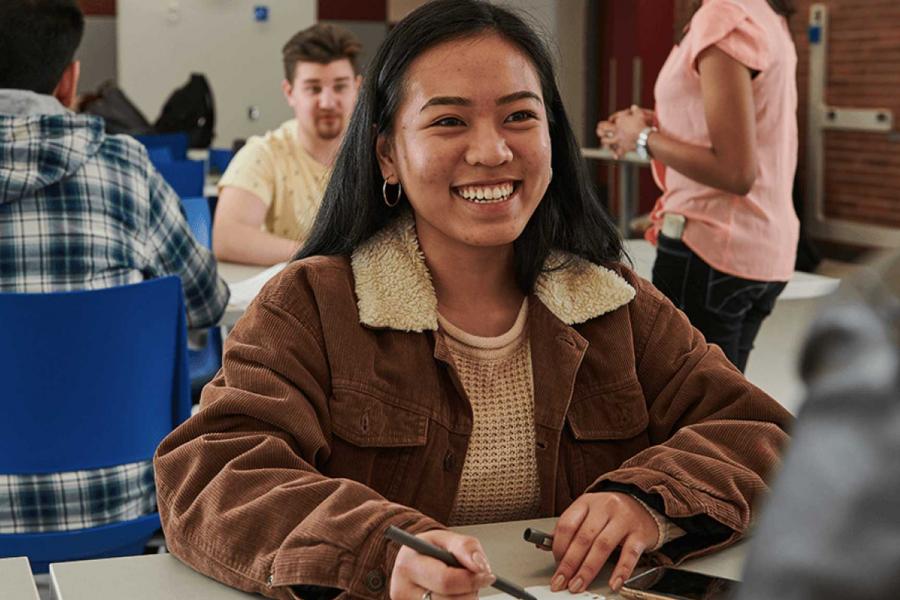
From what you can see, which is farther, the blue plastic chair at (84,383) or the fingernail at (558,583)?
the blue plastic chair at (84,383)

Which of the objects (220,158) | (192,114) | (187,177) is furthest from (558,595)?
(192,114)

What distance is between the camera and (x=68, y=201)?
2412mm

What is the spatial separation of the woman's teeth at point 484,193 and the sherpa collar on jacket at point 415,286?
4.0 inches

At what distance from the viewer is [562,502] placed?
1591 millimetres

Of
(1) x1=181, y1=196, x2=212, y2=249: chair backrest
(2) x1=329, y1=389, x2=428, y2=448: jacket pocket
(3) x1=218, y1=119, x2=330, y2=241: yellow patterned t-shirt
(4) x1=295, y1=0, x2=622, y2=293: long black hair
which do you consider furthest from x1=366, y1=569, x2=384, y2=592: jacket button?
(3) x1=218, y1=119, x2=330, y2=241: yellow patterned t-shirt

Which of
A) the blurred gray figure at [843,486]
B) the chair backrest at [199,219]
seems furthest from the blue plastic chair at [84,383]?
the blurred gray figure at [843,486]

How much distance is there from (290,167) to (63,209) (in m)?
1.69

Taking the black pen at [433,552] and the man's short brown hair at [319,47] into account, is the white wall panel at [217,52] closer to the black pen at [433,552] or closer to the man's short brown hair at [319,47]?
the man's short brown hair at [319,47]

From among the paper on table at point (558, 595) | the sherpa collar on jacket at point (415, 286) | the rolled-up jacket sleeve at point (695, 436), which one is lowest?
the paper on table at point (558, 595)

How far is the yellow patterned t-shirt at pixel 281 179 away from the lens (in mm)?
4008

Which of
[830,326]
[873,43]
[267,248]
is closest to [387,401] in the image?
[830,326]

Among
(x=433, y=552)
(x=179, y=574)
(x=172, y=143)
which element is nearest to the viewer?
(x=433, y=552)

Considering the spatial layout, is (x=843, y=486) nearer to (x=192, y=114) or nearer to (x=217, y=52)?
(x=192, y=114)

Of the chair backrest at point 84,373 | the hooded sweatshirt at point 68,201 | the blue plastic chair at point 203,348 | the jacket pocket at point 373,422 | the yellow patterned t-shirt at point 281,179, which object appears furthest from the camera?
the yellow patterned t-shirt at point 281,179
